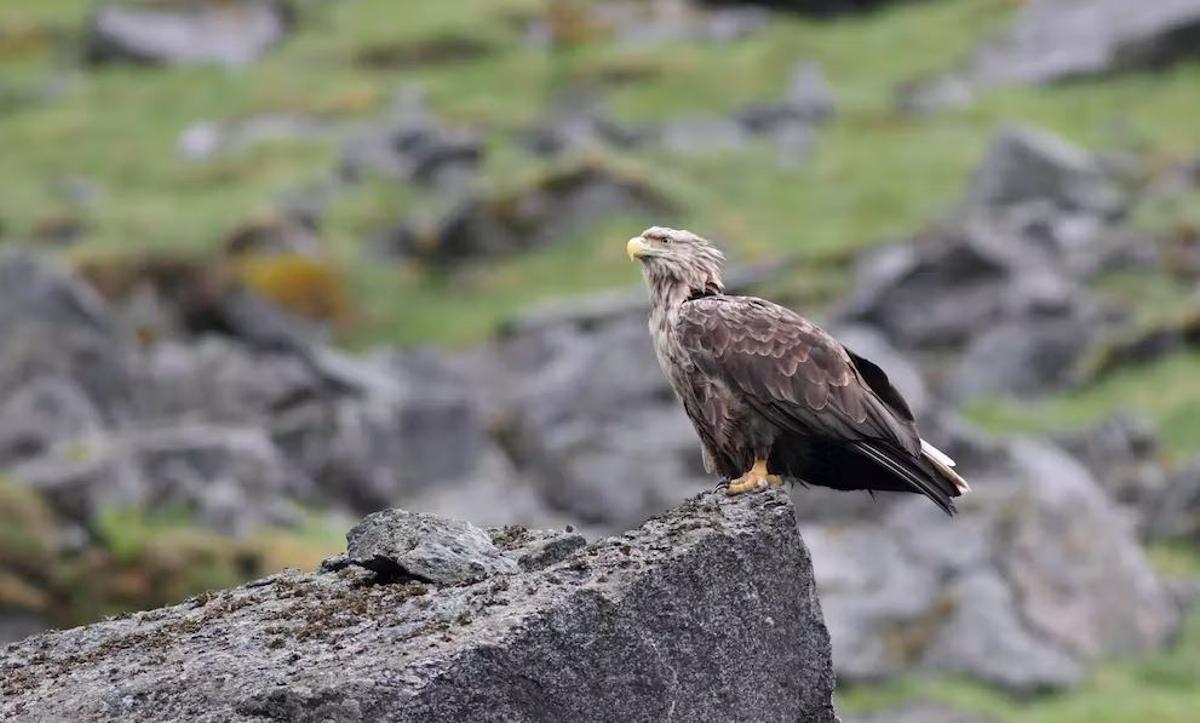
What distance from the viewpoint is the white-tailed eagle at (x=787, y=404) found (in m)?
9.12

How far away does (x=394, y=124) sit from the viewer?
48.3 meters

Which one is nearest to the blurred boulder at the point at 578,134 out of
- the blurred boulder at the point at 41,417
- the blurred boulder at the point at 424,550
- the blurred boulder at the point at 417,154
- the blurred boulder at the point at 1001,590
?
A: the blurred boulder at the point at 417,154

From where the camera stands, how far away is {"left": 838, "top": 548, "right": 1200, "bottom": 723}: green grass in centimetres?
1838

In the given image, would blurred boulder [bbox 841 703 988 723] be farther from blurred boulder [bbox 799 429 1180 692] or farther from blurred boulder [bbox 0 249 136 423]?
blurred boulder [bbox 0 249 136 423]

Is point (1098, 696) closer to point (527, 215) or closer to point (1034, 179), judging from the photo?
point (1034, 179)

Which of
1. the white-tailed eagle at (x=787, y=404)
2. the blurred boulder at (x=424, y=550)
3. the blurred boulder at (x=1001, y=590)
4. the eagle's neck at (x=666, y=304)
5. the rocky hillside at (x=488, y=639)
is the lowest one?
the rocky hillside at (x=488, y=639)

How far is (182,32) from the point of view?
58812 millimetres

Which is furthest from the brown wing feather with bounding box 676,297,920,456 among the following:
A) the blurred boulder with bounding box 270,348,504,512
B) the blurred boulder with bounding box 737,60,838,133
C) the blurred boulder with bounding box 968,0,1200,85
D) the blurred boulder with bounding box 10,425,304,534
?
the blurred boulder with bounding box 968,0,1200,85

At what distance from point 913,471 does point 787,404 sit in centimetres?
61

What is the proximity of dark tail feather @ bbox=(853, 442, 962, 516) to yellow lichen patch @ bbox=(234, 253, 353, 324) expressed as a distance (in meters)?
28.0

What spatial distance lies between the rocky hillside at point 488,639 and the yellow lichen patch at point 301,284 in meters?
28.8

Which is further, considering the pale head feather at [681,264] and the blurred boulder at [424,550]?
the pale head feather at [681,264]

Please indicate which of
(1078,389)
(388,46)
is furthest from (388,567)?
(388,46)

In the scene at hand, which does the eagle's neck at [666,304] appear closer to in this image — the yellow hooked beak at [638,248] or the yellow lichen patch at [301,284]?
the yellow hooked beak at [638,248]
